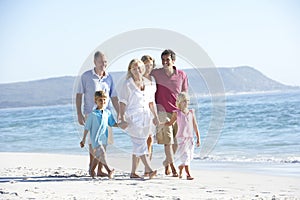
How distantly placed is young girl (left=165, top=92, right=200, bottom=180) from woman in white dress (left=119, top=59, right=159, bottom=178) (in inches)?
11.3

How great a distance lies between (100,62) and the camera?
6.26 m

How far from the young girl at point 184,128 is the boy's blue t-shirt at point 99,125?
0.66 meters

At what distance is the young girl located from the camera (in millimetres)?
6332

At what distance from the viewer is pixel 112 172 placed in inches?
253

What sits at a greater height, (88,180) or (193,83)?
(193,83)

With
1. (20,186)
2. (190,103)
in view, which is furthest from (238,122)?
(20,186)

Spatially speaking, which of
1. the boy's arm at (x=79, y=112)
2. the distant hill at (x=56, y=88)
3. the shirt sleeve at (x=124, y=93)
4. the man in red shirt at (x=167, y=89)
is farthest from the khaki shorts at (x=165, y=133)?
the distant hill at (x=56, y=88)

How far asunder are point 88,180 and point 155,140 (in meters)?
0.88

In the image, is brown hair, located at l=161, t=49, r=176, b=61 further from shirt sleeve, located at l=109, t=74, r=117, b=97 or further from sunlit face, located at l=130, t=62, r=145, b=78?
shirt sleeve, located at l=109, t=74, r=117, b=97

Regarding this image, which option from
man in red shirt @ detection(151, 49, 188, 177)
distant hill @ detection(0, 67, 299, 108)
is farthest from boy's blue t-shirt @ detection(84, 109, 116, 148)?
distant hill @ detection(0, 67, 299, 108)

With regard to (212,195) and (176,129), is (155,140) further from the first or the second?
(212,195)

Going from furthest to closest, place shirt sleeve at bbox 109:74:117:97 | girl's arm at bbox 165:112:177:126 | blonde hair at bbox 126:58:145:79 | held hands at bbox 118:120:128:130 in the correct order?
shirt sleeve at bbox 109:74:117:97 < girl's arm at bbox 165:112:177:126 < held hands at bbox 118:120:128:130 < blonde hair at bbox 126:58:145:79

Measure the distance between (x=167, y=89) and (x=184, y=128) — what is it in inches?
19.2

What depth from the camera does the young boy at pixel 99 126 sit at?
20.3ft
